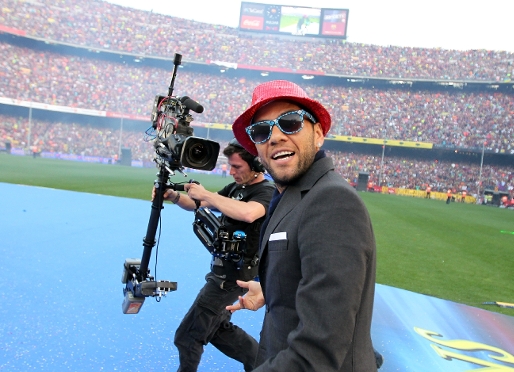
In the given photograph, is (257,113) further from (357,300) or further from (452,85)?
(452,85)

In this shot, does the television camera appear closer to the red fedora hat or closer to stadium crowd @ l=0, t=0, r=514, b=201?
the red fedora hat

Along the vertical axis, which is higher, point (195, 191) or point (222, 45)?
point (222, 45)

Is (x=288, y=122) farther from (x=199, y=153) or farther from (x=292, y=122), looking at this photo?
(x=199, y=153)

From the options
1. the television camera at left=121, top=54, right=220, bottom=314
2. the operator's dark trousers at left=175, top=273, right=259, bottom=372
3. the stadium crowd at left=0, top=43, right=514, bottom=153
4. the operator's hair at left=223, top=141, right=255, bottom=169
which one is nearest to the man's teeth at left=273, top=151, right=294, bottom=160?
the television camera at left=121, top=54, right=220, bottom=314

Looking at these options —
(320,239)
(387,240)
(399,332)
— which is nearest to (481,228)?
(387,240)

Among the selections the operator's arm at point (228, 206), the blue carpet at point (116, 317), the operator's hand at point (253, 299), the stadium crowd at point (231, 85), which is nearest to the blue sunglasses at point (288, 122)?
the operator's hand at point (253, 299)

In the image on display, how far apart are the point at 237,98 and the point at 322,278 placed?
45.1 meters

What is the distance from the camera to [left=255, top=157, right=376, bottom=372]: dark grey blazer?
120cm

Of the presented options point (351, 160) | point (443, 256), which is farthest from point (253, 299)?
point (351, 160)

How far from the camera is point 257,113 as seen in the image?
1745 mm

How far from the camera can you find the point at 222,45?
47875 millimetres

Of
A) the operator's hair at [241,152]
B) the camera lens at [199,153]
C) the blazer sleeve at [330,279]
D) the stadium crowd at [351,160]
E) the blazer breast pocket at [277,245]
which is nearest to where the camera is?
the blazer sleeve at [330,279]

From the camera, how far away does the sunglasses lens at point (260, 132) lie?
166 centimetres

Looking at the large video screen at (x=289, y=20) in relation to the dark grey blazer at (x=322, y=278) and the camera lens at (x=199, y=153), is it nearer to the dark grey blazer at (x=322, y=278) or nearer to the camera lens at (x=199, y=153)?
the camera lens at (x=199, y=153)
